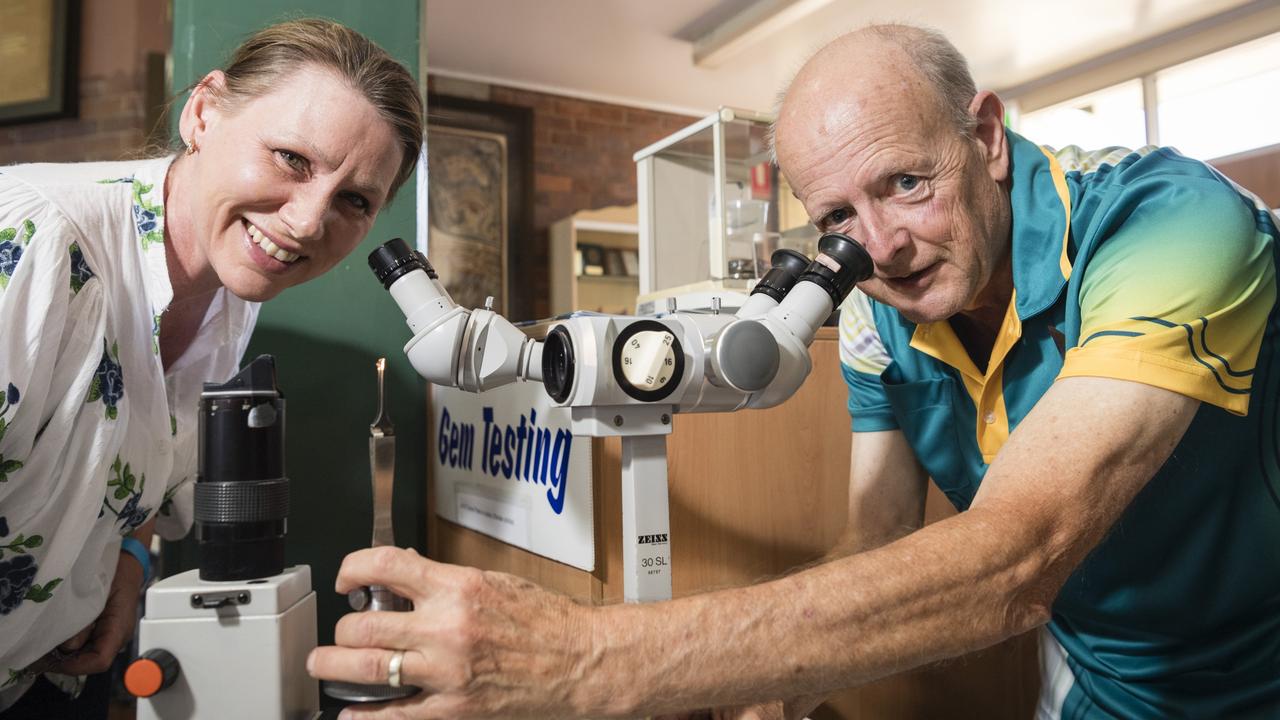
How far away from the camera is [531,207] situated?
17.6ft

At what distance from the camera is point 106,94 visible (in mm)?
2836

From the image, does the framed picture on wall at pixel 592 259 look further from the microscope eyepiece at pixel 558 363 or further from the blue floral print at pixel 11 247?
the microscope eyepiece at pixel 558 363

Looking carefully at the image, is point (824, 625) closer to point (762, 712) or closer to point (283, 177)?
point (762, 712)

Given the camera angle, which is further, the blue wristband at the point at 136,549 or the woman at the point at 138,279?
the blue wristband at the point at 136,549

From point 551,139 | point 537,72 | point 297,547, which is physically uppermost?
point 537,72

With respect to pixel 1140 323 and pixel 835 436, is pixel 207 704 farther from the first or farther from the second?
pixel 835 436

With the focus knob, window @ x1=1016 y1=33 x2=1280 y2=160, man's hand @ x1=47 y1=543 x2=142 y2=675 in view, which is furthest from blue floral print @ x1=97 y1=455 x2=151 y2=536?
window @ x1=1016 y1=33 x2=1280 y2=160

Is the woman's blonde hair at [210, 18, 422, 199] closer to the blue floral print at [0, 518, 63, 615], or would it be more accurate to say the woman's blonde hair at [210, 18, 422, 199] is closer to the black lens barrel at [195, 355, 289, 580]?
the black lens barrel at [195, 355, 289, 580]

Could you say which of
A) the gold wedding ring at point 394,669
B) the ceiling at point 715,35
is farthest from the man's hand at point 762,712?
the ceiling at point 715,35

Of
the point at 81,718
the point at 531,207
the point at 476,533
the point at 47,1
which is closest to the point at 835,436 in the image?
the point at 476,533

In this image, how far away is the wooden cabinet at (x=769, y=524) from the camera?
117 centimetres

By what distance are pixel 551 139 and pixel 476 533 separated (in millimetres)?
4534

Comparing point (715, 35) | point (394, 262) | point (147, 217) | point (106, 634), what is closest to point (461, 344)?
point (394, 262)

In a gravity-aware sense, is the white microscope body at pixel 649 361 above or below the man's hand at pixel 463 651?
above
